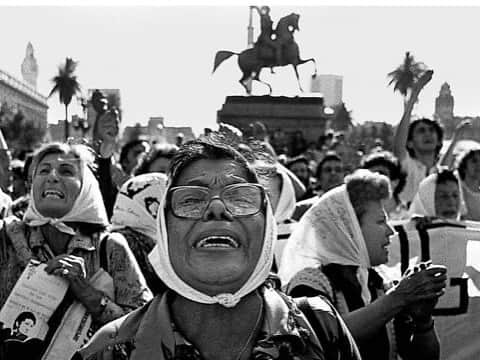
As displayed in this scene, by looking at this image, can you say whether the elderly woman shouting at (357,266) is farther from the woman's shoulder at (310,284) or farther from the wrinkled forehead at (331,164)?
the wrinkled forehead at (331,164)

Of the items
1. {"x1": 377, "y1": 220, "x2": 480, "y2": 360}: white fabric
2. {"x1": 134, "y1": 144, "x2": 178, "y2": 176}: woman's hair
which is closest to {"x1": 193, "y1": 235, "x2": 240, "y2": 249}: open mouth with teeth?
{"x1": 377, "y1": 220, "x2": 480, "y2": 360}: white fabric

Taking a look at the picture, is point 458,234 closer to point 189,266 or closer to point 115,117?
point 189,266

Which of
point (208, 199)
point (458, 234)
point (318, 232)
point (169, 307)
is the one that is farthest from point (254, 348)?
point (458, 234)

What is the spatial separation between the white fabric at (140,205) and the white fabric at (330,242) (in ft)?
3.54

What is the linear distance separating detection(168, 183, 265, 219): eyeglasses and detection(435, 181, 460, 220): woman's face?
2707 millimetres

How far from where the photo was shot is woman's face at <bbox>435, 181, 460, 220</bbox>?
4.59 metres

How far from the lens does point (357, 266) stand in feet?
10.3

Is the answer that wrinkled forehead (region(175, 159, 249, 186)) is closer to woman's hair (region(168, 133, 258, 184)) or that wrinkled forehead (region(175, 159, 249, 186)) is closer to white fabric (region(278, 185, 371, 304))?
woman's hair (region(168, 133, 258, 184))

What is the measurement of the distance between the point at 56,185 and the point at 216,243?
1.46 meters

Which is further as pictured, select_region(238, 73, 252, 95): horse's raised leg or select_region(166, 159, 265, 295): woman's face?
select_region(238, 73, 252, 95): horse's raised leg

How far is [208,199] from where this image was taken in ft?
6.80

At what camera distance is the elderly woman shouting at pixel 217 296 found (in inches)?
78.9

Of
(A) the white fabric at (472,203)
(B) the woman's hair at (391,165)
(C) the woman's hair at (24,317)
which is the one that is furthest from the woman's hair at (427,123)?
(C) the woman's hair at (24,317)

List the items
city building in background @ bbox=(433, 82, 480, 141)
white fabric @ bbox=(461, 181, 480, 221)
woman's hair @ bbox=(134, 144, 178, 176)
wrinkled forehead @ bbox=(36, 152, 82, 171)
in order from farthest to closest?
1. city building in background @ bbox=(433, 82, 480, 141)
2. white fabric @ bbox=(461, 181, 480, 221)
3. woman's hair @ bbox=(134, 144, 178, 176)
4. wrinkled forehead @ bbox=(36, 152, 82, 171)
